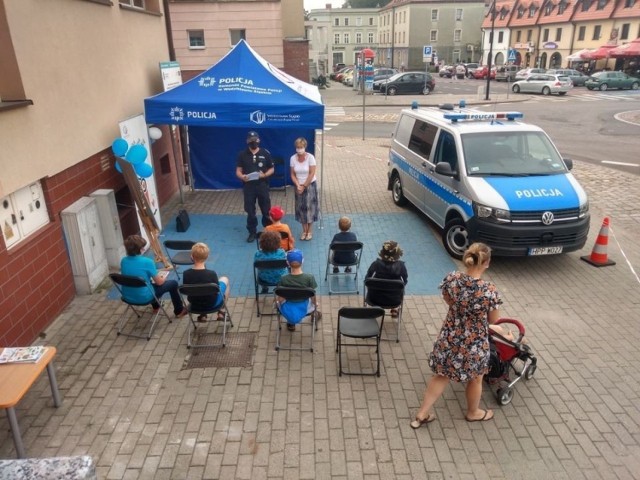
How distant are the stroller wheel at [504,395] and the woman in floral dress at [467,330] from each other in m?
0.36

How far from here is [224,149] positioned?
11914 millimetres

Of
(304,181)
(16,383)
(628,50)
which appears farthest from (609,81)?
(16,383)

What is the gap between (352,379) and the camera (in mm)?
5188

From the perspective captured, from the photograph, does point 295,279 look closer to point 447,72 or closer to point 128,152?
point 128,152

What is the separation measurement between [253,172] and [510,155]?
432 centimetres

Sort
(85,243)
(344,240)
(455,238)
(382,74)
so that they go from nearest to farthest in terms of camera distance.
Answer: (85,243) < (344,240) < (455,238) < (382,74)

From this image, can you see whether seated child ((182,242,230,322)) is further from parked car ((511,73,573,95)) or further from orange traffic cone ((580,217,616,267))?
parked car ((511,73,573,95))

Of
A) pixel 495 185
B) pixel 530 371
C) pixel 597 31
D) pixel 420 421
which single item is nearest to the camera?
pixel 420 421

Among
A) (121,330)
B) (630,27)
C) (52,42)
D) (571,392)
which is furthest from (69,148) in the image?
(630,27)

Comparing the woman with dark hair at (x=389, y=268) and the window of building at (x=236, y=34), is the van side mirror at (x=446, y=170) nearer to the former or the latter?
the woman with dark hair at (x=389, y=268)

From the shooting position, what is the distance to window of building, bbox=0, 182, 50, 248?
538 cm

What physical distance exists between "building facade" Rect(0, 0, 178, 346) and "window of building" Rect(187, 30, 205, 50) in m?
11.8

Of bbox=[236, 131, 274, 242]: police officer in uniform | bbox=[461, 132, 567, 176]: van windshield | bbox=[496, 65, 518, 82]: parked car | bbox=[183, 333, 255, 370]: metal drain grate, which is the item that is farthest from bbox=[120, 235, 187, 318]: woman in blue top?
bbox=[496, 65, 518, 82]: parked car

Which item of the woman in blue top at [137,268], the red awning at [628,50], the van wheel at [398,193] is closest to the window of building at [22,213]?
→ the woman in blue top at [137,268]
